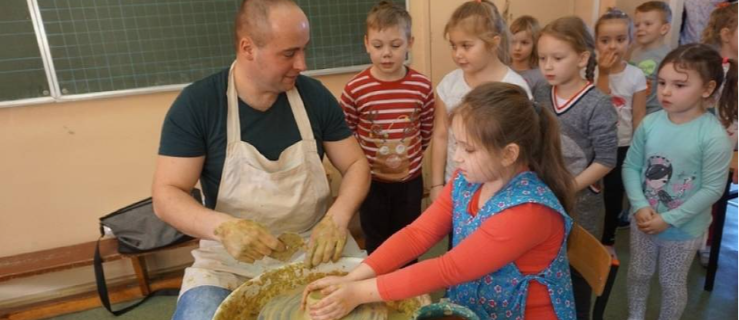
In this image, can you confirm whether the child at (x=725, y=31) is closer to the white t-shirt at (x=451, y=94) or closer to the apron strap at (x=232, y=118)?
the white t-shirt at (x=451, y=94)

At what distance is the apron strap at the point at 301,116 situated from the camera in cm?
157

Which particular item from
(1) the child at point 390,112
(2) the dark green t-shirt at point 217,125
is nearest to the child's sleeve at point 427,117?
(1) the child at point 390,112

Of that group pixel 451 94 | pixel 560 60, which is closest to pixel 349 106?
pixel 451 94

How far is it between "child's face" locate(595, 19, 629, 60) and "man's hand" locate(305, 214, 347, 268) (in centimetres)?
172

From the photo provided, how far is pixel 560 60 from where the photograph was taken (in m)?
1.83

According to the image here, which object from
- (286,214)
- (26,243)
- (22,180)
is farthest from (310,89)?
(26,243)

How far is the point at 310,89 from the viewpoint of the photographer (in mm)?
1646

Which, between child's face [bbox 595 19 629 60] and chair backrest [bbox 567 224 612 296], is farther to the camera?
child's face [bbox 595 19 629 60]

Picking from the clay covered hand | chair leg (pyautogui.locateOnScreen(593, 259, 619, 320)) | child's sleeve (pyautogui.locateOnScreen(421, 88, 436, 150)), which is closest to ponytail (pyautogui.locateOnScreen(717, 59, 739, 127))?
child's sleeve (pyautogui.locateOnScreen(421, 88, 436, 150))

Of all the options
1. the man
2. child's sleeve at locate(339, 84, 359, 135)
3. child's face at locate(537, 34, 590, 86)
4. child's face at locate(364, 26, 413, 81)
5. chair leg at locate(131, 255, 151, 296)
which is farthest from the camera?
chair leg at locate(131, 255, 151, 296)

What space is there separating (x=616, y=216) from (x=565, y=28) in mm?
1166

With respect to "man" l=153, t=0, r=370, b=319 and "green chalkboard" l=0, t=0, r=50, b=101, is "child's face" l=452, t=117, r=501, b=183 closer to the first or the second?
"man" l=153, t=0, r=370, b=319

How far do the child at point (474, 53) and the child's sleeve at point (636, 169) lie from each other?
0.44 metres

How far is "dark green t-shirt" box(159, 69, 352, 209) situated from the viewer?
1.45 meters
